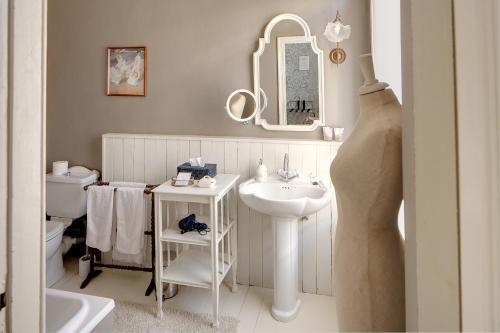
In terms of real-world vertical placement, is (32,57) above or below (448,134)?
above

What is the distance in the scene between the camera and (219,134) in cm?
291

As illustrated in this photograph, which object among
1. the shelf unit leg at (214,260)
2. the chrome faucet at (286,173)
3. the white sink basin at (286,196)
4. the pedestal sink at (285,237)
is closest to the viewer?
the white sink basin at (286,196)

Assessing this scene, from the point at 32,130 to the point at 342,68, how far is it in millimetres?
2288

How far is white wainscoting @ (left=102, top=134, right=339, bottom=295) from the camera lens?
2.71 metres

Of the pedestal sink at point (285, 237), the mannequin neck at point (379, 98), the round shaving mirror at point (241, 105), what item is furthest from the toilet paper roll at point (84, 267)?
the mannequin neck at point (379, 98)

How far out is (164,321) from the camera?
2449 mm

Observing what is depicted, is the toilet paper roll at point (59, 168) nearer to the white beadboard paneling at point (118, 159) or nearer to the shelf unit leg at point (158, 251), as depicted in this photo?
the white beadboard paneling at point (118, 159)

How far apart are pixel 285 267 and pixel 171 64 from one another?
1.85m

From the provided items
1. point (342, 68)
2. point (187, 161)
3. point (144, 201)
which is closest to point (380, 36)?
point (342, 68)

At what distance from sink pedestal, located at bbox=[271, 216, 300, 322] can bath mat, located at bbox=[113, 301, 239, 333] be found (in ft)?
1.08

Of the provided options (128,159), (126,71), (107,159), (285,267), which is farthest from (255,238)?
(126,71)

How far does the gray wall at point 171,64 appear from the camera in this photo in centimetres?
265

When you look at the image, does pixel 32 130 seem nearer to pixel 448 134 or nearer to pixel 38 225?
pixel 38 225

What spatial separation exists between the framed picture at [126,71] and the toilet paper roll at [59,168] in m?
0.73
